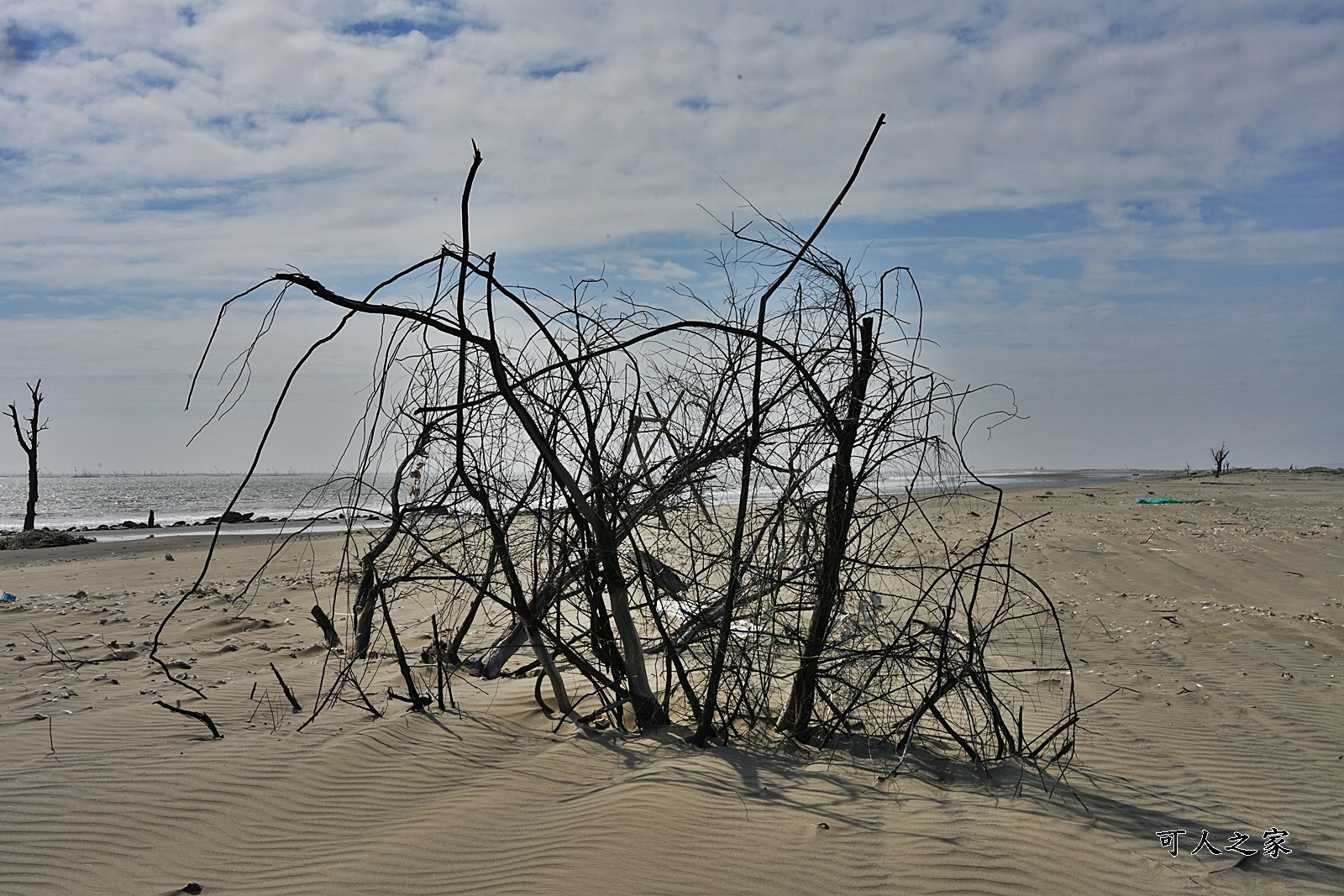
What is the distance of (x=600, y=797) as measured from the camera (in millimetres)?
3998

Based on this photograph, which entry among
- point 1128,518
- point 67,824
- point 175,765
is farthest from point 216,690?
point 1128,518

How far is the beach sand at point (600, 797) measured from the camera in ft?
11.1

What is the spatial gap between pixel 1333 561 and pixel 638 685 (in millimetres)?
11550

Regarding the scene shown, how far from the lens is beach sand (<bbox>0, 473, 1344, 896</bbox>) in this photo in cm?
339

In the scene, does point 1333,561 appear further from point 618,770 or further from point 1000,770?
point 618,770

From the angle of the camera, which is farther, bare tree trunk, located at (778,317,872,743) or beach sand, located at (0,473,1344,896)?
bare tree trunk, located at (778,317,872,743)

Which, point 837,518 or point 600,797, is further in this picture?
point 837,518

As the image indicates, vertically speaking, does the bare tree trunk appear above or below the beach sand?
above

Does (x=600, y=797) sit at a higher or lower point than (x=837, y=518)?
lower

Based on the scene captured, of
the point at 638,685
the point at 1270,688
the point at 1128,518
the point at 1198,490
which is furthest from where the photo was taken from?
the point at 1198,490

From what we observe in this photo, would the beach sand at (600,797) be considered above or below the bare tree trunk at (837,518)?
Result: below

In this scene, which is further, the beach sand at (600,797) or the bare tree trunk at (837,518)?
the bare tree trunk at (837,518)

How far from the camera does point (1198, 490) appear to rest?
30.6 metres

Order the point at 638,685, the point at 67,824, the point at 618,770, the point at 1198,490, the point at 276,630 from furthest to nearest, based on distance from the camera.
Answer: the point at 1198,490 → the point at 276,630 → the point at 638,685 → the point at 618,770 → the point at 67,824
